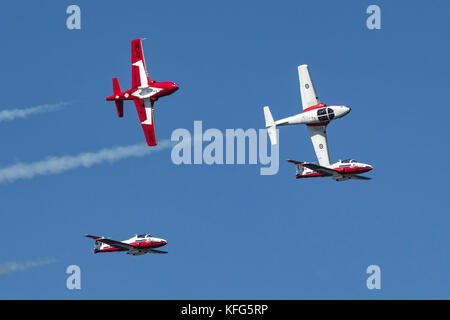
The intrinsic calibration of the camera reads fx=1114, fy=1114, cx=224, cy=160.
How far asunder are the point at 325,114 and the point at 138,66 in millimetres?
26999

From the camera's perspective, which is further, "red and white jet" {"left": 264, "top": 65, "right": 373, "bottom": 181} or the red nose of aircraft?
the red nose of aircraft

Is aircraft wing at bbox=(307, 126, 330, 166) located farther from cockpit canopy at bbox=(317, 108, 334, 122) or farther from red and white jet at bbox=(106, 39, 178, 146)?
red and white jet at bbox=(106, 39, 178, 146)

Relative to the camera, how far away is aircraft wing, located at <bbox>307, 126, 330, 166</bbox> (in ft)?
515

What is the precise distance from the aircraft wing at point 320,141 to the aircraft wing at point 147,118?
22.3 metres

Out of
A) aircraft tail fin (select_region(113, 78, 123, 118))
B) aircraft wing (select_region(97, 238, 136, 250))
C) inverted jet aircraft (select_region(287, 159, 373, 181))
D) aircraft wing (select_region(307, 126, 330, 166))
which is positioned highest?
aircraft tail fin (select_region(113, 78, 123, 118))

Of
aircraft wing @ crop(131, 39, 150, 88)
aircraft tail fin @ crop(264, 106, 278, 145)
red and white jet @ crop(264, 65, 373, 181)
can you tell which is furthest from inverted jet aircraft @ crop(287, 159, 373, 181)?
aircraft wing @ crop(131, 39, 150, 88)

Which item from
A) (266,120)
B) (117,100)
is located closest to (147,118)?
(117,100)

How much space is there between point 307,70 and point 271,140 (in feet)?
41.6

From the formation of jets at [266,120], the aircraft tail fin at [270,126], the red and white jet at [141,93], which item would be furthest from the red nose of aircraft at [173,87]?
the aircraft tail fin at [270,126]

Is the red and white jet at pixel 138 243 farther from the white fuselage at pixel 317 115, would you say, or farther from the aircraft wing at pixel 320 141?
the aircraft wing at pixel 320 141

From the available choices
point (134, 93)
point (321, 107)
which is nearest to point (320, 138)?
point (321, 107)

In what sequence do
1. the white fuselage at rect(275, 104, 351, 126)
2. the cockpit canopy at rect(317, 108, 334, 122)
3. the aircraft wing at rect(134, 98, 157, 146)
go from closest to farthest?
the white fuselage at rect(275, 104, 351, 126)
the cockpit canopy at rect(317, 108, 334, 122)
the aircraft wing at rect(134, 98, 157, 146)
